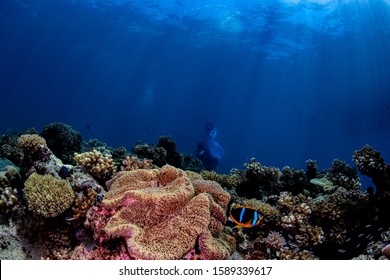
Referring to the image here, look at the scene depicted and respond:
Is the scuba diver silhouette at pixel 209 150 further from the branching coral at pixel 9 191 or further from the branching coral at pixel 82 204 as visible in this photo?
the branching coral at pixel 82 204

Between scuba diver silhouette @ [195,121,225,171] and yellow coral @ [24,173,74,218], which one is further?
scuba diver silhouette @ [195,121,225,171]

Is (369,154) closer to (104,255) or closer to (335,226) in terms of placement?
(335,226)

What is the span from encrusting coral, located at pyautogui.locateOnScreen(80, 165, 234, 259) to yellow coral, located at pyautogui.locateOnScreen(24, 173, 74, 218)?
1.78 feet

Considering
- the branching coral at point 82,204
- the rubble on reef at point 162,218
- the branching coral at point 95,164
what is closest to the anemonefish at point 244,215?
the rubble on reef at point 162,218

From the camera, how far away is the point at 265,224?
4.93m

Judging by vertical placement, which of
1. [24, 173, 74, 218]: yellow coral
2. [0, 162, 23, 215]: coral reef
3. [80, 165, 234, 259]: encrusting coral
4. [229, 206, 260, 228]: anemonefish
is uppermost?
[229, 206, 260, 228]: anemonefish

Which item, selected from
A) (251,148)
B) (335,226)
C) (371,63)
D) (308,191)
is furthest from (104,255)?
(251,148)

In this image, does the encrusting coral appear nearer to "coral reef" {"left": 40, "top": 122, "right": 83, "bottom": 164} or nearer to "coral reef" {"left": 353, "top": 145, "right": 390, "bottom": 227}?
"coral reef" {"left": 353, "top": 145, "right": 390, "bottom": 227}

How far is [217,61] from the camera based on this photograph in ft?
184

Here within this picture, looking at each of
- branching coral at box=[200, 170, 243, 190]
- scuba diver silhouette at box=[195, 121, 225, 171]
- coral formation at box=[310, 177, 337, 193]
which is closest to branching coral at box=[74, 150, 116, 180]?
branching coral at box=[200, 170, 243, 190]

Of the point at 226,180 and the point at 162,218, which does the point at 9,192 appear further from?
the point at 226,180

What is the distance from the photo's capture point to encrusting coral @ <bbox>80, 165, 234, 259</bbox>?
342 centimetres

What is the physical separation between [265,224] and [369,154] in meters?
2.87

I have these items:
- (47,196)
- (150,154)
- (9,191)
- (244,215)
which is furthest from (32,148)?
(150,154)
